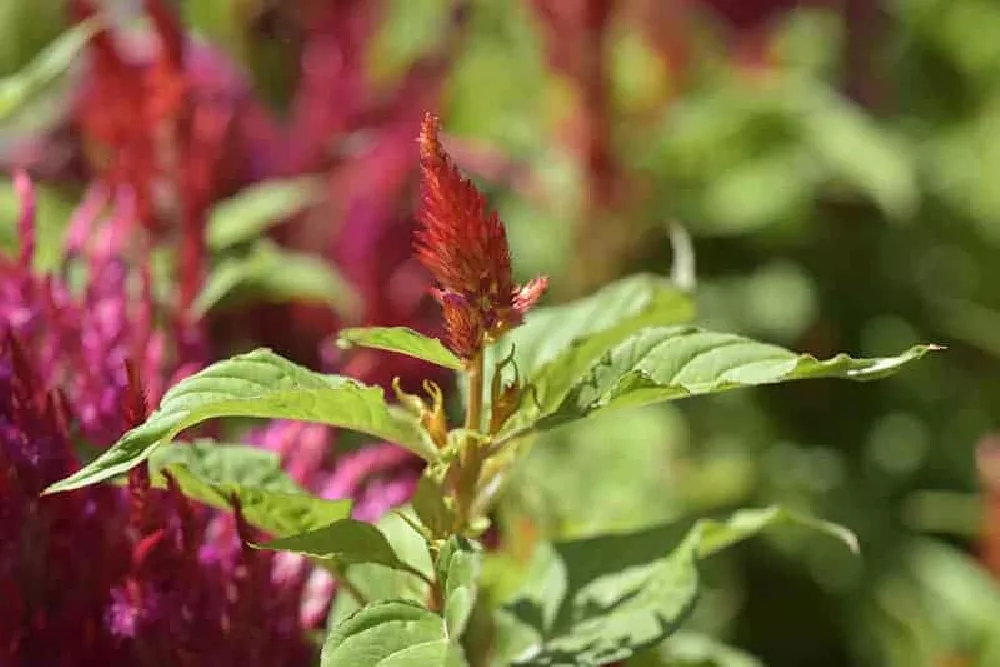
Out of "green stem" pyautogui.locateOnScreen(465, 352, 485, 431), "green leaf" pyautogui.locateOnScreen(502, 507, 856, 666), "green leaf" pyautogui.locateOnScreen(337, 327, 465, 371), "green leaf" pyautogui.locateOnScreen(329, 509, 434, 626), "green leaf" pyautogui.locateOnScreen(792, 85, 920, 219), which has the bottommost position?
"green leaf" pyautogui.locateOnScreen(792, 85, 920, 219)

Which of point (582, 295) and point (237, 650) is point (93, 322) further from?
point (582, 295)

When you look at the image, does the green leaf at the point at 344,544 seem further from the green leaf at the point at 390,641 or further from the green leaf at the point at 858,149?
the green leaf at the point at 858,149

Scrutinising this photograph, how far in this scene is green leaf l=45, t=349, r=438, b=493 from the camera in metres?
0.38

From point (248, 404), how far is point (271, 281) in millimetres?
354

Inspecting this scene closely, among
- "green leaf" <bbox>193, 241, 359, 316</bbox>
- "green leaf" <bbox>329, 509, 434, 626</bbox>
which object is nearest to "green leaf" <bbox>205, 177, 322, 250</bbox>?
"green leaf" <bbox>193, 241, 359, 316</bbox>

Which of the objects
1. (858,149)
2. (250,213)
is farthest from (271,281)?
(858,149)

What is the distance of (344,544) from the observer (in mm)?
435

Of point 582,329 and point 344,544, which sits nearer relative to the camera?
point 344,544

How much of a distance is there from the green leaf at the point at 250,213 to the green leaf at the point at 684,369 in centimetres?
35

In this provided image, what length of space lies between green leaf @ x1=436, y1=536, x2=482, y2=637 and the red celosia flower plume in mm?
65

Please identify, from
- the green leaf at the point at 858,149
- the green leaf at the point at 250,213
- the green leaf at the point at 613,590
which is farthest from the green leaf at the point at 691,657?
the green leaf at the point at 858,149

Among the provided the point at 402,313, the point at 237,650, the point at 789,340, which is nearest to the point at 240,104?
the point at 402,313

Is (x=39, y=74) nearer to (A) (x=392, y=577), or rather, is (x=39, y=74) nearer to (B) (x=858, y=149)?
(A) (x=392, y=577)

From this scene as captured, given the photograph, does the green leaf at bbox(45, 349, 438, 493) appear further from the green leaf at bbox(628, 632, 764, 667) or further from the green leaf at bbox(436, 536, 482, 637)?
the green leaf at bbox(628, 632, 764, 667)
